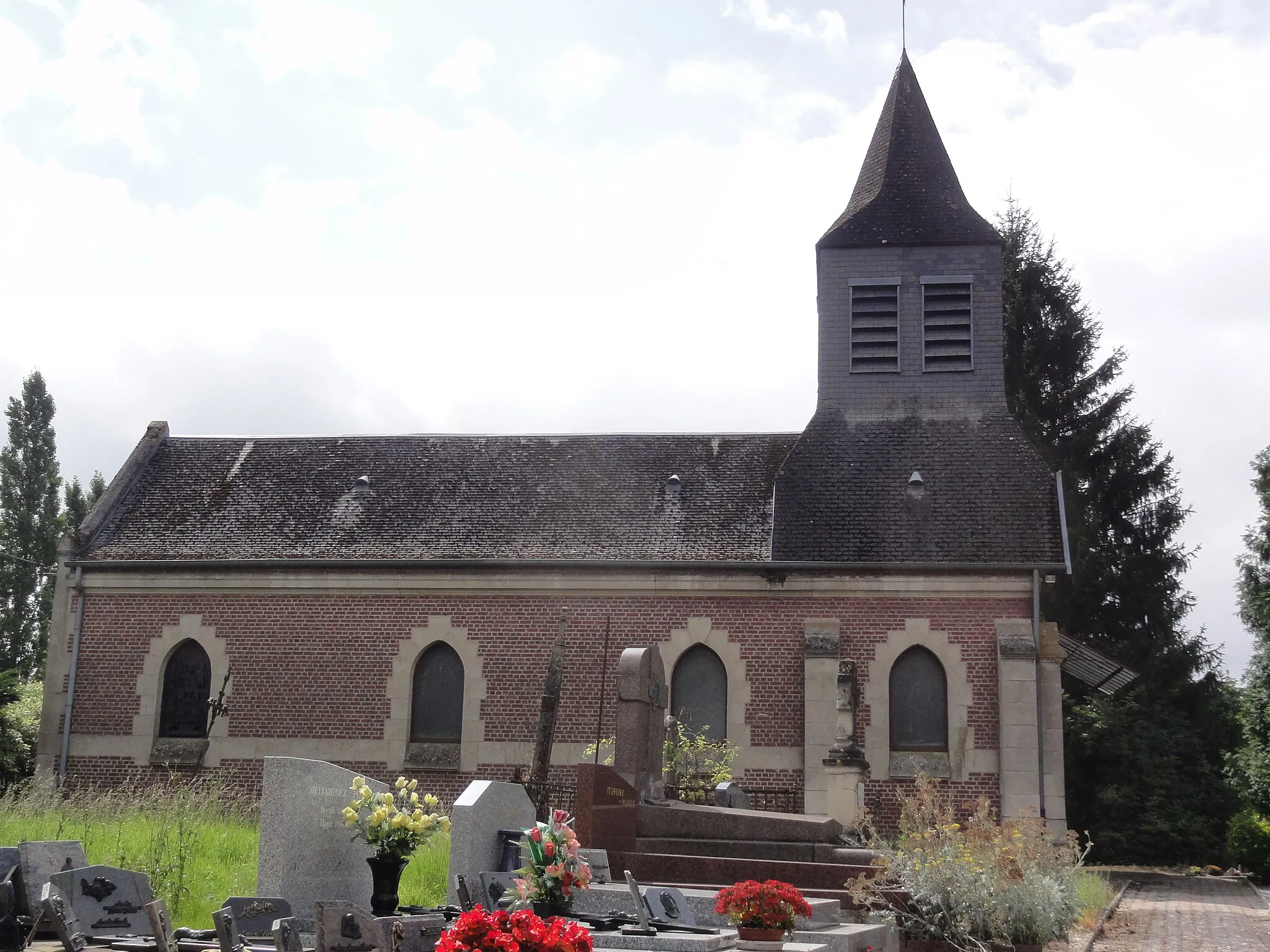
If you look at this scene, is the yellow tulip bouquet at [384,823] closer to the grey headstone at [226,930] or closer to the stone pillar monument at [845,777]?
the grey headstone at [226,930]

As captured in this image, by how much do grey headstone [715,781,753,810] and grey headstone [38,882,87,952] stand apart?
336 inches

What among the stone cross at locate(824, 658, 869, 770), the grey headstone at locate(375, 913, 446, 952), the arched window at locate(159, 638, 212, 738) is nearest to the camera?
the grey headstone at locate(375, 913, 446, 952)

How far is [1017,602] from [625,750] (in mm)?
8527

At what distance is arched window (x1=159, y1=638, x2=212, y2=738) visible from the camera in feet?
71.9

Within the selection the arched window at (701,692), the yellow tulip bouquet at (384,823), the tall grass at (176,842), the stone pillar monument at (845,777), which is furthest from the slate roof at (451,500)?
the yellow tulip bouquet at (384,823)

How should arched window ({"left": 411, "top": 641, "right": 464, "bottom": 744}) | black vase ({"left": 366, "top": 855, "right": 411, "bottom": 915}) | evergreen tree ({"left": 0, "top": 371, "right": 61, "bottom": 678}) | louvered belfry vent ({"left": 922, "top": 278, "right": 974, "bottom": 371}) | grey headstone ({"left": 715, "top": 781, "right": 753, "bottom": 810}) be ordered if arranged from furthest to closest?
1. evergreen tree ({"left": 0, "top": 371, "right": 61, "bottom": 678})
2. louvered belfry vent ({"left": 922, "top": 278, "right": 974, "bottom": 371})
3. arched window ({"left": 411, "top": 641, "right": 464, "bottom": 744})
4. grey headstone ({"left": 715, "top": 781, "right": 753, "bottom": 810})
5. black vase ({"left": 366, "top": 855, "right": 411, "bottom": 915})

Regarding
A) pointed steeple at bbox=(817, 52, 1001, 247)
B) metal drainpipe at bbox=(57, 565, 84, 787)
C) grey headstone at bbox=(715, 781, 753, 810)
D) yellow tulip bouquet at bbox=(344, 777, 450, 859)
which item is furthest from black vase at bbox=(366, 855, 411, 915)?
pointed steeple at bbox=(817, 52, 1001, 247)

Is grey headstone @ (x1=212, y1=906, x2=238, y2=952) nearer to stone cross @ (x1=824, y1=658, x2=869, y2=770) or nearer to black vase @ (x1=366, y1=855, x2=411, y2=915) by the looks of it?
black vase @ (x1=366, y1=855, x2=411, y2=915)

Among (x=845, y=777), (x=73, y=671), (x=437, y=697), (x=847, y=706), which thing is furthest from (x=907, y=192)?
(x=73, y=671)

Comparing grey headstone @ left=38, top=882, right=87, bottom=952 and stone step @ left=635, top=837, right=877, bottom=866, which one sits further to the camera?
stone step @ left=635, top=837, right=877, bottom=866

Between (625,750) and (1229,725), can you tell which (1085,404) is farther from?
(625,750)

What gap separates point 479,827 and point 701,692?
31.9 ft

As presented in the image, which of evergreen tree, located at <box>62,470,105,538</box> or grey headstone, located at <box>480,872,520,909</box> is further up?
evergreen tree, located at <box>62,470,105,538</box>

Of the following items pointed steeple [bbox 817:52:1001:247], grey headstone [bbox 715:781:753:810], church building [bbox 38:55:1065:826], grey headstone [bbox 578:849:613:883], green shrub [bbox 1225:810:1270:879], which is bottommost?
green shrub [bbox 1225:810:1270:879]
